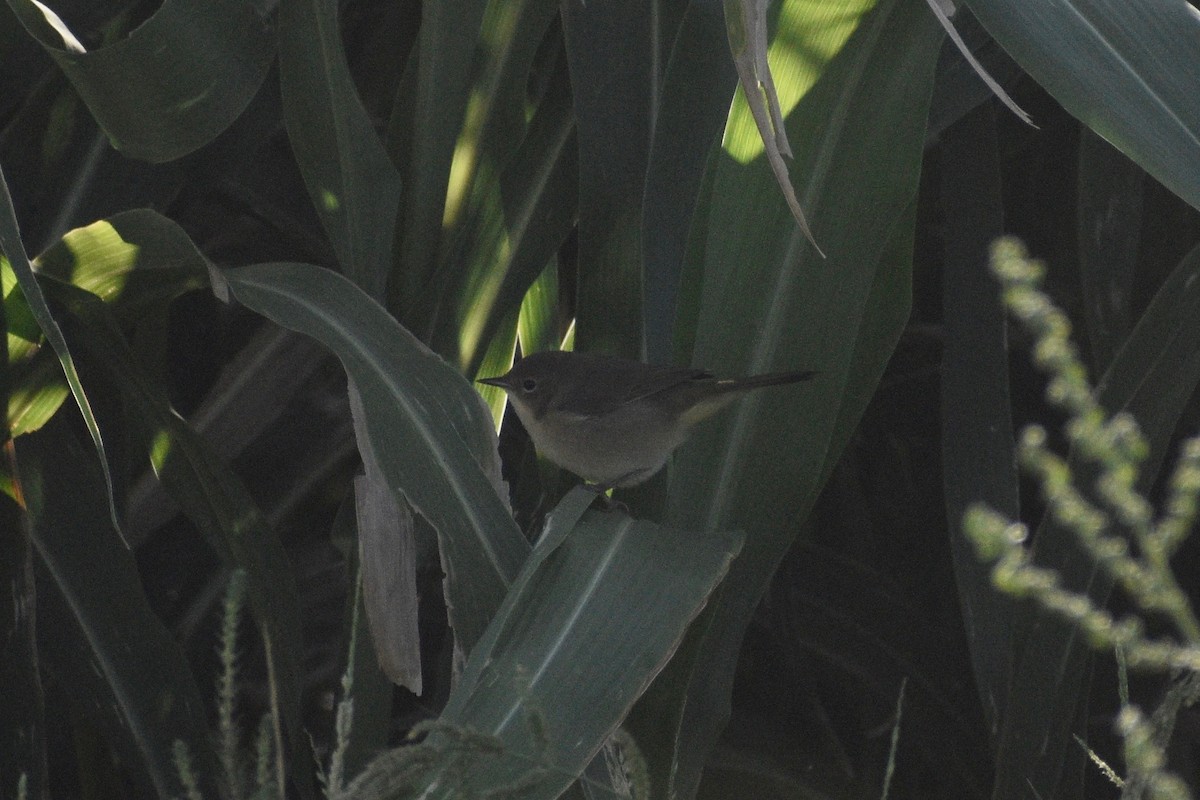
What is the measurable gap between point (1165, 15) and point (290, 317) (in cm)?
73

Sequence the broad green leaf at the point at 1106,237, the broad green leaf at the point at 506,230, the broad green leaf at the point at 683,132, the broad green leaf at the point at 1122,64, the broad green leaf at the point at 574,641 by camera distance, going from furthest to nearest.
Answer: the broad green leaf at the point at 1106,237
the broad green leaf at the point at 506,230
the broad green leaf at the point at 683,132
the broad green leaf at the point at 1122,64
the broad green leaf at the point at 574,641

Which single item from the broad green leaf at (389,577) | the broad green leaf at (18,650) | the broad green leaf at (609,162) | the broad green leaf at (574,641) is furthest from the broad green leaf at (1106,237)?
→ the broad green leaf at (18,650)

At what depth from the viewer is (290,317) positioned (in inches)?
45.6

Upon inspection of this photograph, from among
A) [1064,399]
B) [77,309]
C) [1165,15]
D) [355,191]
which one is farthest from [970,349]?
[1064,399]

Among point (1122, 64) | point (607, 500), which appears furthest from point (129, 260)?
point (1122, 64)

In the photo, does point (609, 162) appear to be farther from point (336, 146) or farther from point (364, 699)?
point (364, 699)

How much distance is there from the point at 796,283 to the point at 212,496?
1.94 feet

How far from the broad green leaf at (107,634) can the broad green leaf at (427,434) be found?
1.05 ft

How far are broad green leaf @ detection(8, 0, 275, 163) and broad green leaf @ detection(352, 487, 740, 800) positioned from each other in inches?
19.1

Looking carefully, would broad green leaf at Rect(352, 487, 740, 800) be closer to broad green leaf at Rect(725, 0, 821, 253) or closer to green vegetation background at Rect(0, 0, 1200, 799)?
green vegetation background at Rect(0, 0, 1200, 799)

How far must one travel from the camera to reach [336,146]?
1313 millimetres

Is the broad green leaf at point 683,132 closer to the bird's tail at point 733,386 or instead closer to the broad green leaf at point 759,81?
the bird's tail at point 733,386

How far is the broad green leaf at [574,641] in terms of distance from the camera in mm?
804

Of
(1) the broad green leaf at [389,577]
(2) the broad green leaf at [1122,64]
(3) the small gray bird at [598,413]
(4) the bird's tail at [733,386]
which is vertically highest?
(2) the broad green leaf at [1122,64]
